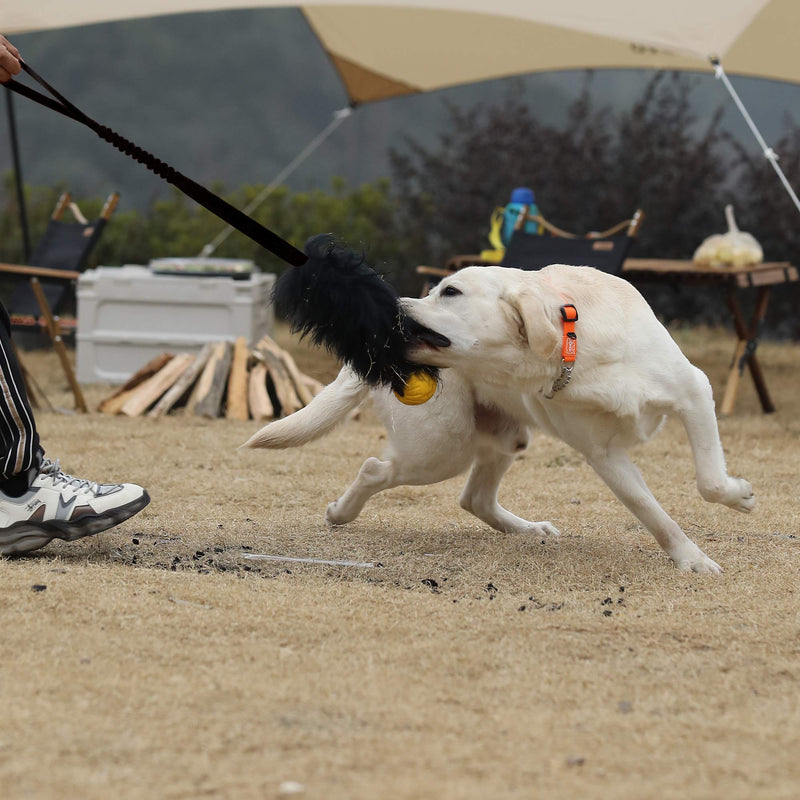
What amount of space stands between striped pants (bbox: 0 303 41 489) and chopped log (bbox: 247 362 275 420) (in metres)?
3.17

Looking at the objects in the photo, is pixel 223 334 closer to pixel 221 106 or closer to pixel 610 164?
pixel 610 164

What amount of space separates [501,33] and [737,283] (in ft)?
11.3

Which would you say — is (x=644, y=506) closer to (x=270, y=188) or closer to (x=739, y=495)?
(x=739, y=495)

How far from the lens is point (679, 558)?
10.1 ft

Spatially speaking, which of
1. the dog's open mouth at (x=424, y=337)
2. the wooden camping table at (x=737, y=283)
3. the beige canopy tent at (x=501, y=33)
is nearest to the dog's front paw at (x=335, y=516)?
the dog's open mouth at (x=424, y=337)

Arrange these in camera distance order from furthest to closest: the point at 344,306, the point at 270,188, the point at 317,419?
the point at 270,188 < the point at 317,419 < the point at 344,306

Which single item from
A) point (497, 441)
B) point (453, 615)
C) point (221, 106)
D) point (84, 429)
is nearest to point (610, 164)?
point (84, 429)

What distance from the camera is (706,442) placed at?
3.00 m

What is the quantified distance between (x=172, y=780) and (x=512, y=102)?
10.1 metres

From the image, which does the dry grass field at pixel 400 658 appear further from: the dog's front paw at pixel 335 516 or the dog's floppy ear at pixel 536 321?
the dog's floppy ear at pixel 536 321

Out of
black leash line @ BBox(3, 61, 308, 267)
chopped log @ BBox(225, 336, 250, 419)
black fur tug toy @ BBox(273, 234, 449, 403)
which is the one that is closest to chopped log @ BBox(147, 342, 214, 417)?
chopped log @ BBox(225, 336, 250, 419)

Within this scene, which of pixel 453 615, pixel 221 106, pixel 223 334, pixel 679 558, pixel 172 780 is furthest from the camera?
pixel 221 106

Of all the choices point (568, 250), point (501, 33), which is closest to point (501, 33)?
point (501, 33)

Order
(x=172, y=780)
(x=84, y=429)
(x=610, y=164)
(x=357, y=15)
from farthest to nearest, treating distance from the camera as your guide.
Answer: (x=610, y=164), (x=357, y=15), (x=84, y=429), (x=172, y=780)
